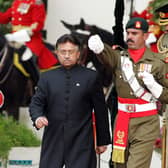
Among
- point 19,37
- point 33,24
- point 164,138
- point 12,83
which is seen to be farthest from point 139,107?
point 33,24

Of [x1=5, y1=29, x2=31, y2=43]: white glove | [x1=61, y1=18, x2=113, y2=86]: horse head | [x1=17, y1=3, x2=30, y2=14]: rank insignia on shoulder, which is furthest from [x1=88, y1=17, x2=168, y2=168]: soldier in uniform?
[x1=17, y1=3, x2=30, y2=14]: rank insignia on shoulder

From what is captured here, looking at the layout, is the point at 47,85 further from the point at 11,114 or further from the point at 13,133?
the point at 11,114

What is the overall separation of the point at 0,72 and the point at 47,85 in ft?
17.6

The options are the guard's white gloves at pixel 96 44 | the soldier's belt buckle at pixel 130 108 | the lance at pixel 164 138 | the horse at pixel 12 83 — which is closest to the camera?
the guard's white gloves at pixel 96 44

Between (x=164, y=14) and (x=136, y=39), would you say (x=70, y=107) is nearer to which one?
(x=136, y=39)

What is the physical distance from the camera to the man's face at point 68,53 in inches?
258

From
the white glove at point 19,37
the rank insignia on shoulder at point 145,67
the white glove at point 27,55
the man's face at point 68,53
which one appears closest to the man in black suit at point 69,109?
the man's face at point 68,53

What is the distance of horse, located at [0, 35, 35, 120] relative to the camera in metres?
11.8

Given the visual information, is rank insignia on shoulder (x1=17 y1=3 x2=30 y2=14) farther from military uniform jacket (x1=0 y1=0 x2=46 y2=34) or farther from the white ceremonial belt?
the white ceremonial belt

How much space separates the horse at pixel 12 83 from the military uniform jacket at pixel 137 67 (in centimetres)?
465

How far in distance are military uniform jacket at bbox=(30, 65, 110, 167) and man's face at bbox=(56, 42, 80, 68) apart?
77 mm

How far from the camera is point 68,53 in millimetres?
6551

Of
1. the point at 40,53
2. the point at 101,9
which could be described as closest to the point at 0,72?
the point at 40,53

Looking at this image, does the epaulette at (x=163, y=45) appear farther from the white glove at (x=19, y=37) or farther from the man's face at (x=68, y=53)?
the white glove at (x=19, y=37)
